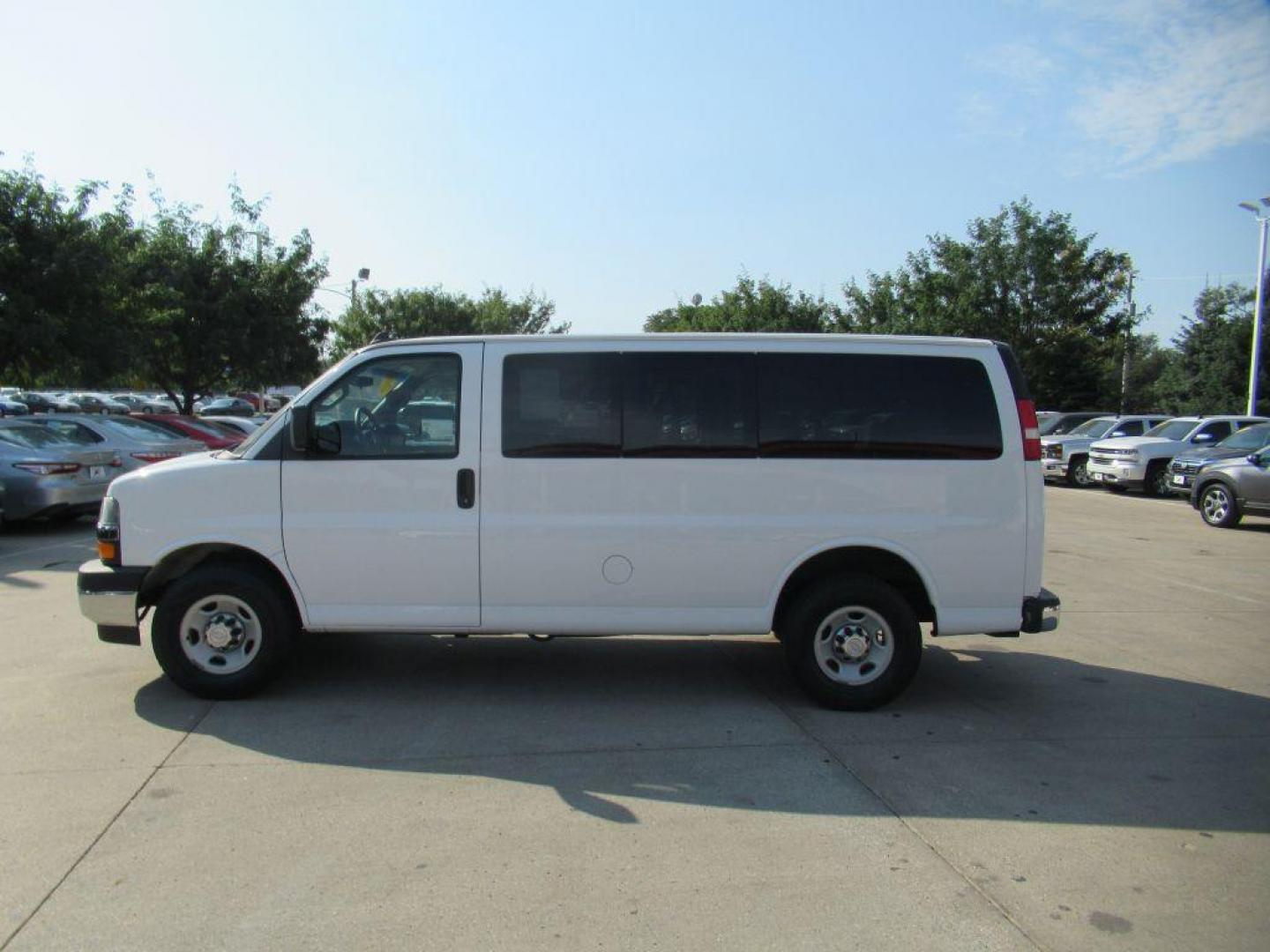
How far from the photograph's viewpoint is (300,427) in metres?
5.50

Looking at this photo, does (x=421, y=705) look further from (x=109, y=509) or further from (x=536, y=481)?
(x=109, y=509)

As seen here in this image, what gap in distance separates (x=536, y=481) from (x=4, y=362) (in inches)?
640

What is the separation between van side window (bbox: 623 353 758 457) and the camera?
5543 mm

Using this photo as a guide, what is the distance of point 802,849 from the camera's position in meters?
3.94

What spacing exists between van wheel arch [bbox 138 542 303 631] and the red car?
11.1 metres

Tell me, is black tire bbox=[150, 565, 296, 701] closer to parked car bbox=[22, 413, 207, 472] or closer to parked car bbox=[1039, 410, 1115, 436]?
parked car bbox=[22, 413, 207, 472]

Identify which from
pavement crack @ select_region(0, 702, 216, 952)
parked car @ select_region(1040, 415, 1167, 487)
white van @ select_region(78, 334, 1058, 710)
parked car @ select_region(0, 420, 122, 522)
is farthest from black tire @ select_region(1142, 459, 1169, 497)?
pavement crack @ select_region(0, 702, 216, 952)

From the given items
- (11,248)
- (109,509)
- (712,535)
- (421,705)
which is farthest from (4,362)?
(712,535)

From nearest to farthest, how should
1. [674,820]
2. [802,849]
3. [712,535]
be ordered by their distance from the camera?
[802,849], [674,820], [712,535]

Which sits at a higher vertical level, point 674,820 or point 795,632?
point 795,632

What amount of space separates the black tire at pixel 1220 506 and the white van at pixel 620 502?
12249mm

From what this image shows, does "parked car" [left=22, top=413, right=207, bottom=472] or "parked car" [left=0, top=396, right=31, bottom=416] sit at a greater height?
"parked car" [left=0, top=396, right=31, bottom=416]

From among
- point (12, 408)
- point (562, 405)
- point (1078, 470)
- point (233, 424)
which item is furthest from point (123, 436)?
point (12, 408)

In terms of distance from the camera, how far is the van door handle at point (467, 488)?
5512 millimetres
